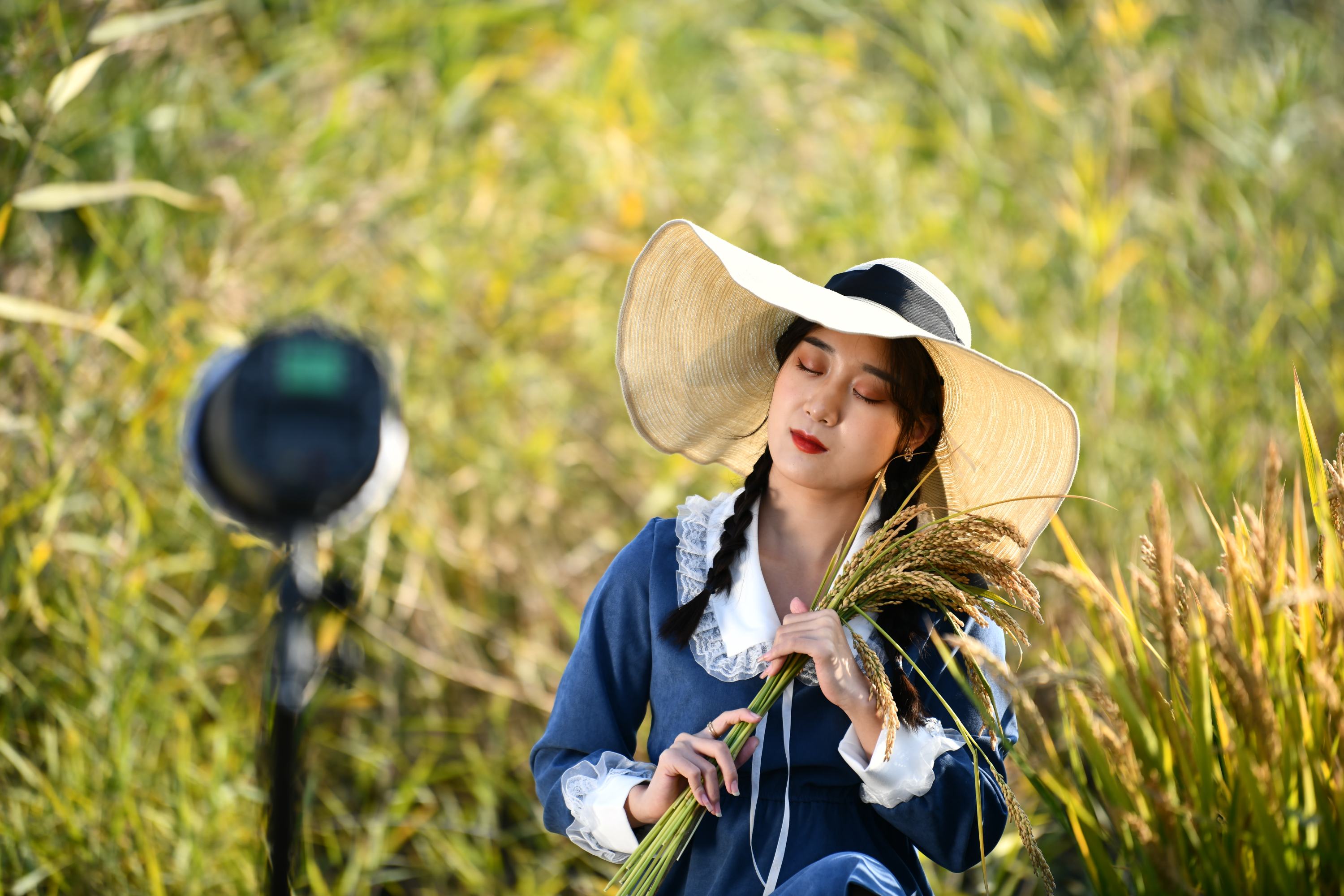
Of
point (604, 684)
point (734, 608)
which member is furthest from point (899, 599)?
point (604, 684)

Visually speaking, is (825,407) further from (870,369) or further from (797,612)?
(797,612)

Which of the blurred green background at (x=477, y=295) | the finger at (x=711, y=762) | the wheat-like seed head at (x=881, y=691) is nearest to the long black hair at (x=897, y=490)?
the wheat-like seed head at (x=881, y=691)

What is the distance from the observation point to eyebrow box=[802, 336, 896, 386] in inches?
69.2

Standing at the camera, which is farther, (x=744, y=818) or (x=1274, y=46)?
(x=1274, y=46)

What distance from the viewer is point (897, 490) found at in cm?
188

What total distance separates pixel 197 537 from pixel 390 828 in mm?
972

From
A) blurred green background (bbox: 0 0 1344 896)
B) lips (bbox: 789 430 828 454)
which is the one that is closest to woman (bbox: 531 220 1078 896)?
lips (bbox: 789 430 828 454)

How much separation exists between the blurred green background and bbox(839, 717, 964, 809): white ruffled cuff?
3.62ft

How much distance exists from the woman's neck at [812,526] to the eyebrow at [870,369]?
0.21 metres

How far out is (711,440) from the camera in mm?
2096

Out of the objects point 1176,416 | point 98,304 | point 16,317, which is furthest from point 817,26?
point 16,317

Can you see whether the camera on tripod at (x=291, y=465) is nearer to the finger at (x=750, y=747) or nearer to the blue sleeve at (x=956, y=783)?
the finger at (x=750, y=747)

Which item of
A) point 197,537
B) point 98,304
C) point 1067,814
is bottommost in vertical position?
point 197,537

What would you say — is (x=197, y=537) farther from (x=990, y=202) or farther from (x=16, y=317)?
(x=990, y=202)
